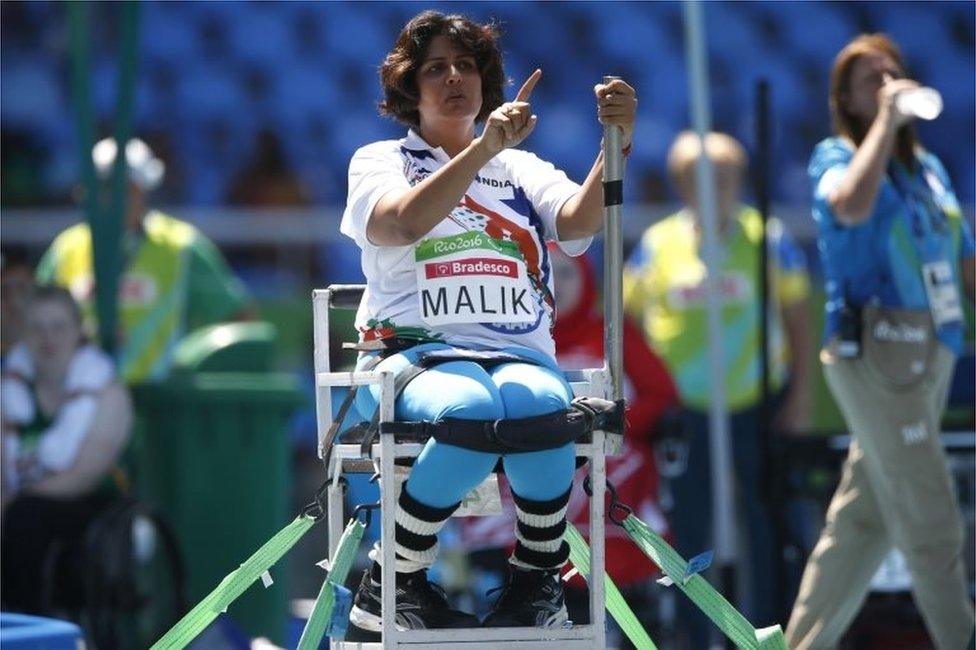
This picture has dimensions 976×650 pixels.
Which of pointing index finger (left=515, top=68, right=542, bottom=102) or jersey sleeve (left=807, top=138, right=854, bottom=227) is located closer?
pointing index finger (left=515, top=68, right=542, bottom=102)

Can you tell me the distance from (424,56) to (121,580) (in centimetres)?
318

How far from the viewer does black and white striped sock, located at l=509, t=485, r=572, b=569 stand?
3986 mm

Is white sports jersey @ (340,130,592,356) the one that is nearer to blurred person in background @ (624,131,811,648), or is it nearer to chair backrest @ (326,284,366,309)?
chair backrest @ (326,284,366,309)

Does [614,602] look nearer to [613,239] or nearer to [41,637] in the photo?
[613,239]

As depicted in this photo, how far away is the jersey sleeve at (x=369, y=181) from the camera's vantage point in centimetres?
410

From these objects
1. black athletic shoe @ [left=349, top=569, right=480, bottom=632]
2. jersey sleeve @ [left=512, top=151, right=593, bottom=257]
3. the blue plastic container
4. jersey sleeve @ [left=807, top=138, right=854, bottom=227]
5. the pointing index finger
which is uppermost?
the pointing index finger

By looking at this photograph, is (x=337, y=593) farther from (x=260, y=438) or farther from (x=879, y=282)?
(x=260, y=438)

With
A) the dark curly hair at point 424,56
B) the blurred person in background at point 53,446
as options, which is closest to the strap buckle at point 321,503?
the dark curly hair at point 424,56

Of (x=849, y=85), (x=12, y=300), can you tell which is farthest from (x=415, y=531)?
(x=12, y=300)

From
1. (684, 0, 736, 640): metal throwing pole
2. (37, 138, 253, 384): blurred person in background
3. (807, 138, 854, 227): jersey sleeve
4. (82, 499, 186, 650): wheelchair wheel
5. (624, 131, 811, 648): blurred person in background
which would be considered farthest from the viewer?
(37, 138, 253, 384): blurred person in background

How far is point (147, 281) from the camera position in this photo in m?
8.52

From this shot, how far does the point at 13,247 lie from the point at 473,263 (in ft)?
24.2

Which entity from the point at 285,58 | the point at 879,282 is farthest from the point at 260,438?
the point at 285,58

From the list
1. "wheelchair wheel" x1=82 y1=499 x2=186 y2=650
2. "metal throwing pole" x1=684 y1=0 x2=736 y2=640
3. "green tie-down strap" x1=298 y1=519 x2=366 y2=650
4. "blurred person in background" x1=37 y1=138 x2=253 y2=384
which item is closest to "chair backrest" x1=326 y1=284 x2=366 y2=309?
"green tie-down strap" x1=298 y1=519 x2=366 y2=650
